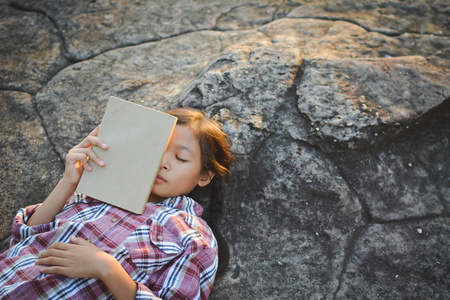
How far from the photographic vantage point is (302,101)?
179 cm

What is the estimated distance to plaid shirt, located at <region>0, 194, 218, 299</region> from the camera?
125 centimetres

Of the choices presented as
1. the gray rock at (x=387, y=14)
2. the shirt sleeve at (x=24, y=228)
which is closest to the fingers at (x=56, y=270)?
the shirt sleeve at (x=24, y=228)

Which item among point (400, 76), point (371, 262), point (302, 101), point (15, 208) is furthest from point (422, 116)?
point (15, 208)

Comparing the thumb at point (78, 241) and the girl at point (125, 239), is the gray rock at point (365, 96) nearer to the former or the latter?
the girl at point (125, 239)

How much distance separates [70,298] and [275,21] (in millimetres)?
2438

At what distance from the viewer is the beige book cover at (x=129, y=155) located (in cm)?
137

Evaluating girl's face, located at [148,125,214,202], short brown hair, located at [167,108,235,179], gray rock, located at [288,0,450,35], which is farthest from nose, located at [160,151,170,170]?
gray rock, located at [288,0,450,35]

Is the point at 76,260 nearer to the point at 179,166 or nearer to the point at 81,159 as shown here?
the point at 81,159

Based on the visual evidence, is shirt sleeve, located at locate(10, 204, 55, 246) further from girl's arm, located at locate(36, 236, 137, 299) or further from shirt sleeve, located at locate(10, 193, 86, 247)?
girl's arm, located at locate(36, 236, 137, 299)

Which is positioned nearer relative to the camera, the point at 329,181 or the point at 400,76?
the point at 329,181

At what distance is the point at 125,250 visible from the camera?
134 cm

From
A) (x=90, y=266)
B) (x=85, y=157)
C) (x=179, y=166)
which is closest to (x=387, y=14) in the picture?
(x=179, y=166)

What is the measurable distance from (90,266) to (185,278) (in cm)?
34

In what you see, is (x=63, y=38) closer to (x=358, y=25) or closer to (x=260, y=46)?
(x=260, y=46)
